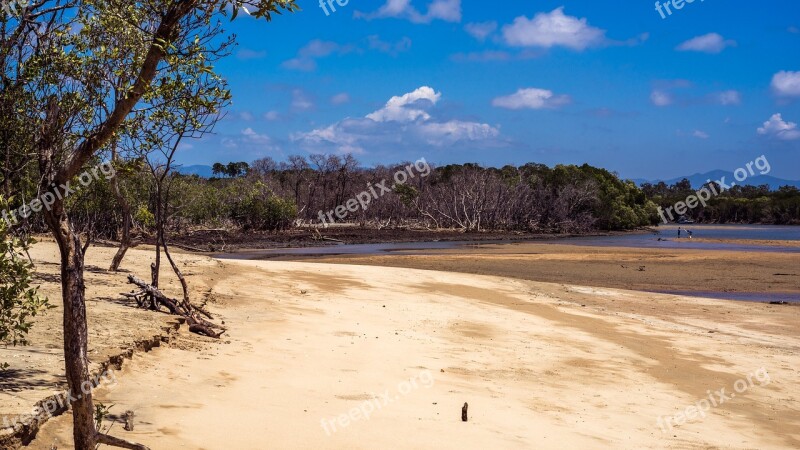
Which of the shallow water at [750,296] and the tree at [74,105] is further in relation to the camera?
the shallow water at [750,296]

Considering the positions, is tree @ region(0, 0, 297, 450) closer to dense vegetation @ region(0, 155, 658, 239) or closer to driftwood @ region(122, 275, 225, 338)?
driftwood @ region(122, 275, 225, 338)

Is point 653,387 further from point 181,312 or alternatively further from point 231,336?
point 181,312

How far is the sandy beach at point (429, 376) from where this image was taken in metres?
7.41

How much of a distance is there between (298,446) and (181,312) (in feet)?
19.1

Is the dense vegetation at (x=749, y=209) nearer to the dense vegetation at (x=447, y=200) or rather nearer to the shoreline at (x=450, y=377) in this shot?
the dense vegetation at (x=447, y=200)

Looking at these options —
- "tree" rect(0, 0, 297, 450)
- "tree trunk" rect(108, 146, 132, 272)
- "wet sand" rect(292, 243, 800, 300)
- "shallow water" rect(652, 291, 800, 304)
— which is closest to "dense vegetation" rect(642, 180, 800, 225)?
"wet sand" rect(292, 243, 800, 300)

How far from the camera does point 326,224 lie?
77438 mm

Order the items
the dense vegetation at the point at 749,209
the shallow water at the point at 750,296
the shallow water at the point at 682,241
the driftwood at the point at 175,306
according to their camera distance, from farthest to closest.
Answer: the dense vegetation at the point at 749,209
the shallow water at the point at 682,241
the shallow water at the point at 750,296
the driftwood at the point at 175,306

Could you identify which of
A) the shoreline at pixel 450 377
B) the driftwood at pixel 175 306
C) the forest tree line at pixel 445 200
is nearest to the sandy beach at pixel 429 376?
the shoreline at pixel 450 377

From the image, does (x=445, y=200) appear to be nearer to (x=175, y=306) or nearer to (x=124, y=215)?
(x=124, y=215)

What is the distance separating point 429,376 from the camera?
10227 millimetres

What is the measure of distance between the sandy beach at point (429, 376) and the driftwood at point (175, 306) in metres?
0.32

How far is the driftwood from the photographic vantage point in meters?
11.3

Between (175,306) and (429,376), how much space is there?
15.7ft
